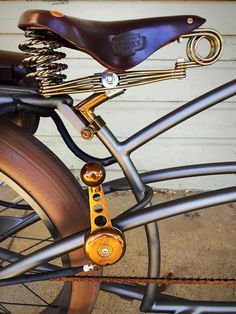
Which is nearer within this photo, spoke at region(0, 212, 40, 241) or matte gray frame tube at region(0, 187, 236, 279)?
matte gray frame tube at region(0, 187, 236, 279)

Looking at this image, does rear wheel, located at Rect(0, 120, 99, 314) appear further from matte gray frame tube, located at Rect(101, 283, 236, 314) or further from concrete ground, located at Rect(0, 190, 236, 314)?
concrete ground, located at Rect(0, 190, 236, 314)

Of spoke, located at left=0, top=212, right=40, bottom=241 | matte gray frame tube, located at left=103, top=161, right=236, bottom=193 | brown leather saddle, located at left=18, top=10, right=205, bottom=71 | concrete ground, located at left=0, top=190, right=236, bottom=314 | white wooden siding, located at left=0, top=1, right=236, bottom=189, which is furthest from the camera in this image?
white wooden siding, located at left=0, top=1, right=236, bottom=189

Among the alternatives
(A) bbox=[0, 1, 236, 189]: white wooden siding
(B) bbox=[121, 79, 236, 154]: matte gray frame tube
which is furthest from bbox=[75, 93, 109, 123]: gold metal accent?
(A) bbox=[0, 1, 236, 189]: white wooden siding

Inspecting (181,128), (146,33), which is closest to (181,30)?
(146,33)

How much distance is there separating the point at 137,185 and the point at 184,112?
25 centimetres

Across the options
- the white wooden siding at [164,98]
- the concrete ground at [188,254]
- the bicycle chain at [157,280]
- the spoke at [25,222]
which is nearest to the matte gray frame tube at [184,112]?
the bicycle chain at [157,280]

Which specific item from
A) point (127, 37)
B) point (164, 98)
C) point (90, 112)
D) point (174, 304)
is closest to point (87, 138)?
point (90, 112)

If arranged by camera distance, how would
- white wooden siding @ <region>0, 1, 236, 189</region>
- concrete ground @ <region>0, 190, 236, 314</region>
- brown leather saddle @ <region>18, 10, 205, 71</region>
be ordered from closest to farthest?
brown leather saddle @ <region>18, 10, 205, 71</region>, concrete ground @ <region>0, 190, 236, 314</region>, white wooden siding @ <region>0, 1, 236, 189</region>

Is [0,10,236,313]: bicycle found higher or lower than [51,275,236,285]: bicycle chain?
higher

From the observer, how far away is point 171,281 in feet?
3.24

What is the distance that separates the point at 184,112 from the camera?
1.03 meters

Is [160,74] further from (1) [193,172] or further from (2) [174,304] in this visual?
(2) [174,304]

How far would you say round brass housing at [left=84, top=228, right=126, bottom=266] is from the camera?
948mm

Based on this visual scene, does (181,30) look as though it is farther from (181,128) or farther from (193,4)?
(181,128)
